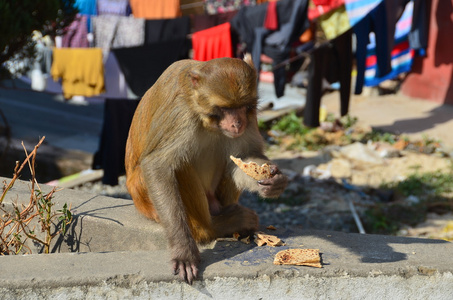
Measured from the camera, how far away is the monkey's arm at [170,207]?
2.62 meters

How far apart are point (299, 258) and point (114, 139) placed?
4276mm

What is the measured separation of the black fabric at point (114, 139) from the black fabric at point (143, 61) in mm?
586

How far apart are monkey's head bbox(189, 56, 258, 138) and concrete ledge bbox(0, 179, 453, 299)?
2.26 ft

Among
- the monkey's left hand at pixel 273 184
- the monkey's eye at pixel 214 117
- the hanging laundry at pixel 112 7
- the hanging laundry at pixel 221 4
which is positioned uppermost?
the monkey's eye at pixel 214 117

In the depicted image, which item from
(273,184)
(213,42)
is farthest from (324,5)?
(273,184)

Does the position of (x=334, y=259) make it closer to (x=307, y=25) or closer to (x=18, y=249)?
(x=18, y=249)

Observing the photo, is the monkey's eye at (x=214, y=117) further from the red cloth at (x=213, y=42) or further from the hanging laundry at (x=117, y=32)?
the hanging laundry at (x=117, y=32)

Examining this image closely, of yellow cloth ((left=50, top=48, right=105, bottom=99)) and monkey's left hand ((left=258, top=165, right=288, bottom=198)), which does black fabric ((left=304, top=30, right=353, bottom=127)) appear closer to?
yellow cloth ((left=50, top=48, right=105, bottom=99))

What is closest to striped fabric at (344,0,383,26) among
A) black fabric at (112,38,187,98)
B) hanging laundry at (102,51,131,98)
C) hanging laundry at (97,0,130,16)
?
black fabric at (112,38,187,98)

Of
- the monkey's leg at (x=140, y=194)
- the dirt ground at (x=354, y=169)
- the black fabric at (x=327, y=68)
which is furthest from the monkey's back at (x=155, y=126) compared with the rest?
the black fabric at (x=327, y=68)

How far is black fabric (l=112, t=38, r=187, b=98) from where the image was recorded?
7.02m

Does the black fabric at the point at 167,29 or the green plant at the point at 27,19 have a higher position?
the green plant at the point at 27,19

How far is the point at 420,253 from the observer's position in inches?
112

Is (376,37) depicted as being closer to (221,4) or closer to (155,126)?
(221,4)
